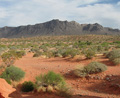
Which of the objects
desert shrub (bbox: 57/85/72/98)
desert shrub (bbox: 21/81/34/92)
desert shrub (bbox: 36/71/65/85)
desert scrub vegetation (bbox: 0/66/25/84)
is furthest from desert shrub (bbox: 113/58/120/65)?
desert scrub vegetation (bbox: 0/66/25/84)

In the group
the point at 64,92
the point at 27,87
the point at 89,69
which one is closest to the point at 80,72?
the point at 89,69

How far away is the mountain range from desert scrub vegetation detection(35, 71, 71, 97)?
99.7 meters

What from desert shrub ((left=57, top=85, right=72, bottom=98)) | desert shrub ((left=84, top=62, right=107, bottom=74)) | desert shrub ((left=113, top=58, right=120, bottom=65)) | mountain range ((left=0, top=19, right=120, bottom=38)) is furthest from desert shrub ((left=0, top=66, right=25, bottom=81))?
mountain range ((left=0, top=19, right=120, bottom=38))

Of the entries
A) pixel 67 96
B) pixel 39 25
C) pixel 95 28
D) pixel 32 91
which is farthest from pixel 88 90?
pixel 39 25

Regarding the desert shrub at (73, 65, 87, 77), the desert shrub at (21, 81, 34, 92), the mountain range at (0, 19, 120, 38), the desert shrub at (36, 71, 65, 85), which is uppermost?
the mountain range at (0, 19, 120, 38)

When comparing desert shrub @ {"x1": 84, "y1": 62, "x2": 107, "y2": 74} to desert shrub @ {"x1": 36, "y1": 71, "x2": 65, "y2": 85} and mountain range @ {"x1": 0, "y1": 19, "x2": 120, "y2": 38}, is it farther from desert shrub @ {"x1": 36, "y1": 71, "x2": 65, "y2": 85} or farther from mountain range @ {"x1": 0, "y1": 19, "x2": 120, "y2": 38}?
mountain range @ {"x1": 0, "y1": 19, "x2": 120, "y2": 38}

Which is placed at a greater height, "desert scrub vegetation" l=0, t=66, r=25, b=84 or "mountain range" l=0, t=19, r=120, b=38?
"mountain range" l=0, t=19, r=120, b=38

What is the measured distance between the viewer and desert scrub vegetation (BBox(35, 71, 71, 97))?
26.1 feet

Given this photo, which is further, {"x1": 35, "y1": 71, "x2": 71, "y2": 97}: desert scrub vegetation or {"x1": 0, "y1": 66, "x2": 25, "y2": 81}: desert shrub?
{"x1": 0, "y1": 66, "x2": 25, "y2": 81}: desert shrub

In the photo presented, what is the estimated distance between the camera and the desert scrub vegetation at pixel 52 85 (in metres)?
7.96

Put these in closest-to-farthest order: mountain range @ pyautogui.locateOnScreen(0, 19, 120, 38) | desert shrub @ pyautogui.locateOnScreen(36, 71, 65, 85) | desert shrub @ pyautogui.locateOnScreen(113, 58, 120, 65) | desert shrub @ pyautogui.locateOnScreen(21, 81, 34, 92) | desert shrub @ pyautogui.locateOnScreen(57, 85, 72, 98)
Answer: desert shrub @ pyautogui.locateOnScreen(57, 85, 72, 98) → desert shrub @ pyautogui.locateOnScreen(36, 71, 65, 85) → desert shrub @ pyautogui.locateOnScreen(21, 81, 34, 92) → desert shrub @ pyautogui.locateOnScreen(113, 58, 120, 65) → mountain range @ pyautogui.locateOnScreen(0, 19, 120, 38)

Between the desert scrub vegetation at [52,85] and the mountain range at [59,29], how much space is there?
99700 mm

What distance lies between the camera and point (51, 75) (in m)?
8.85

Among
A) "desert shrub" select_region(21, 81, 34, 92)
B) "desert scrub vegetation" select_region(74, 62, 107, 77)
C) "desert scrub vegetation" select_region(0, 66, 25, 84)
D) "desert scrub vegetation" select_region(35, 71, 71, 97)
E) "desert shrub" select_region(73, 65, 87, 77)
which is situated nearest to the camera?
"desert scrub vegetation" select_region(35, 71, 71, 97)
